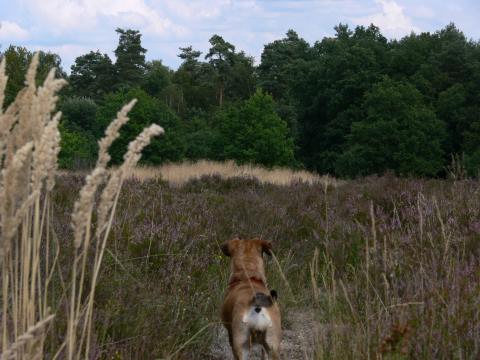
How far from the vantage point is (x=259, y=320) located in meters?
3.89

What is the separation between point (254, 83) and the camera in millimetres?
71625

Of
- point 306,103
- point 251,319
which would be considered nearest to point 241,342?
point 251,319

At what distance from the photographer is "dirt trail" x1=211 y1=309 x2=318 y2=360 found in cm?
487

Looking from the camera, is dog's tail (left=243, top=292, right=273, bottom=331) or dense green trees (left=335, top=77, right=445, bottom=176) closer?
dog's tail (left=243, top=292, right=273, bottom=331)

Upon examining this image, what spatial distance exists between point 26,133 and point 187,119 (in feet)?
205

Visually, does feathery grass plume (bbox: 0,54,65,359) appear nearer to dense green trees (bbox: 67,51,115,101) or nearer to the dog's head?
the dog's head

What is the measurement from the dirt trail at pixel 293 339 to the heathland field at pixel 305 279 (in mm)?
13

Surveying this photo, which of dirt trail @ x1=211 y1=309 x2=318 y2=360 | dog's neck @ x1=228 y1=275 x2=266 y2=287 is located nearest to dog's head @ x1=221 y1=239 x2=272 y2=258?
dog's neck @ x1=228 y1=275 x2=266 y2=287

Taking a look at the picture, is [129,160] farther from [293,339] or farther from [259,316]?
[293,339]

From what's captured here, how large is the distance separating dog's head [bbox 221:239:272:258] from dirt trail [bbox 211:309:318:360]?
0.58 metres

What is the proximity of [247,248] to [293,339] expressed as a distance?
0.93 m

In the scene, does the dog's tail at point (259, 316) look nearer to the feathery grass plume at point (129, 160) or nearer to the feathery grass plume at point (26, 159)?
the feathery grass plume at point (26, 159)

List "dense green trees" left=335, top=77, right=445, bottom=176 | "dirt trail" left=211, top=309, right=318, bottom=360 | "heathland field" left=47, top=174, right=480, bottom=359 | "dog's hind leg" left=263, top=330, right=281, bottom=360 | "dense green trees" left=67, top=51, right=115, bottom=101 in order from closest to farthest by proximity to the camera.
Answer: "heathland field" left=47, top=174, right=480, bottom=359
"dog's hind leg" left=263, top=330, right=281, bottom=360
"dirt trail" left=211, top=309, right=318, bottom=360
"dense green trees" left=335, top=77, right=445, bottom=176
"dense green trees" left=67, top=51, right=115, bottom=101

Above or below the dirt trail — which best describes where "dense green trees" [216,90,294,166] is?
above
